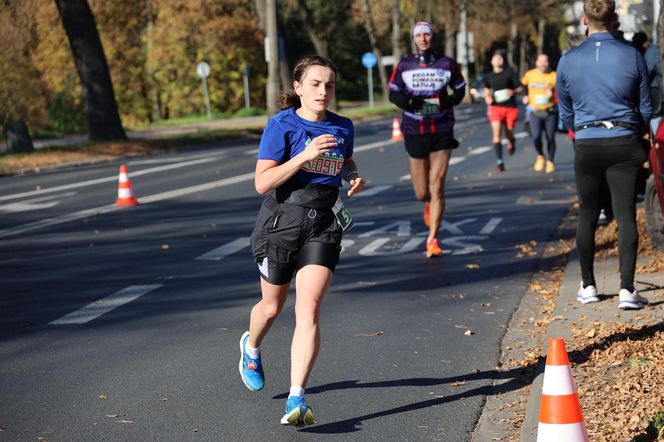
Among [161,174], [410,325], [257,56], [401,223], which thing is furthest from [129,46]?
[410,325]

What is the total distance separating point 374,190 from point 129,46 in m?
42.1

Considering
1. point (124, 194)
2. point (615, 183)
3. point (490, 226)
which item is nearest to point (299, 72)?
point (615, 183)

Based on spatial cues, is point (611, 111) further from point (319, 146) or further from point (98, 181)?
point (98, 181)

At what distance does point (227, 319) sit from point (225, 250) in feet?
11.6

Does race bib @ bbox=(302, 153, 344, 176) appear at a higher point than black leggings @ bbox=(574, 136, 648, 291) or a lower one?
higher

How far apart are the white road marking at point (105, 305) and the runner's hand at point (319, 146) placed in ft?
11.9

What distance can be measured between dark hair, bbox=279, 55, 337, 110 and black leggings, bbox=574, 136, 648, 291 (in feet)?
8.49

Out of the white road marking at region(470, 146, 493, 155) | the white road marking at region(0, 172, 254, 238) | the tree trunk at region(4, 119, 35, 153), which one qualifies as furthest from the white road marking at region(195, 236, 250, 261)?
the tree trunk at region(4, 119, 35, 153)

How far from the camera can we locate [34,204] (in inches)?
703

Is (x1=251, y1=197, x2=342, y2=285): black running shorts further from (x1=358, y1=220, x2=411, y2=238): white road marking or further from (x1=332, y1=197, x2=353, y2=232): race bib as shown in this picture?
(x1=358, y1=220, x2=411, y2=238): white road marking

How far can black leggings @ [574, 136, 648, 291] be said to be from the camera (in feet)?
24.8

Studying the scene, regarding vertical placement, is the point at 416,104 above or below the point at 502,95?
above

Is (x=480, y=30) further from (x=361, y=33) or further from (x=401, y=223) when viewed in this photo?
(x=401, y=223)

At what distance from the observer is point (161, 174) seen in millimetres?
22766
